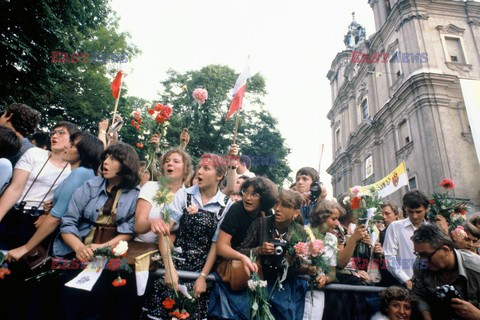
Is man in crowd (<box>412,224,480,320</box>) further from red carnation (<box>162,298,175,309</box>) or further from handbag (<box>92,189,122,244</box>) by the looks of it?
handbag (<box>92,189,122,244</box>)

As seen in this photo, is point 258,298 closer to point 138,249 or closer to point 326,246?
point 326,246

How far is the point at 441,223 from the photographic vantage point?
4.34 meters

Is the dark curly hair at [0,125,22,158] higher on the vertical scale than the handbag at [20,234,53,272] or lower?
higher

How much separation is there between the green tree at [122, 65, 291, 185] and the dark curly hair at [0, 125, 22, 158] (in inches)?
688

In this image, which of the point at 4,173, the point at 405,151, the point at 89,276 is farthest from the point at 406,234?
the point at 405,151

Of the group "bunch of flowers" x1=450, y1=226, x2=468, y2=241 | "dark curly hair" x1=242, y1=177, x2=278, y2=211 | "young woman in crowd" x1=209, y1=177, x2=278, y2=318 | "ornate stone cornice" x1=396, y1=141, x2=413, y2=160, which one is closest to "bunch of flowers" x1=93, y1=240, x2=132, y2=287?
"young woman in crowd" x1=209, y1=177, x2=278, y2=318

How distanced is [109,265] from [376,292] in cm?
283

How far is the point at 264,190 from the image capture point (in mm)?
3111

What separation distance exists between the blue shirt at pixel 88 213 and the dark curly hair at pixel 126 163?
164 mm

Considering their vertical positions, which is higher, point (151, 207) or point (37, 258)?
point (151, 207)

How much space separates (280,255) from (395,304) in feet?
4.72

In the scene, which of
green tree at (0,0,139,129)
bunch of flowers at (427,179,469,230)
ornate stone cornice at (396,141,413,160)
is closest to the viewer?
bunch of flowers at (427,179,469,230)

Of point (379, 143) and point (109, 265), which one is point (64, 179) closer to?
point (109, 265)

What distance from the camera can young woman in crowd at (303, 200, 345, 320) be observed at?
3094 millimetres
